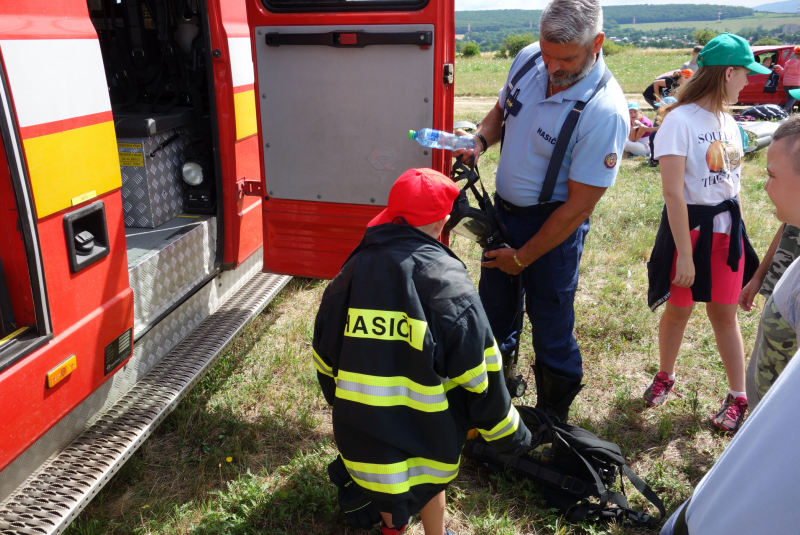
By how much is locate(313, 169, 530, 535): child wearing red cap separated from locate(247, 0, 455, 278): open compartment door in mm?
918

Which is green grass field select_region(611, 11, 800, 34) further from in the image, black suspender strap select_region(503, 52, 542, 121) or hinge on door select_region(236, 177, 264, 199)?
hinge on door select_region(236, 177, 264, 199)

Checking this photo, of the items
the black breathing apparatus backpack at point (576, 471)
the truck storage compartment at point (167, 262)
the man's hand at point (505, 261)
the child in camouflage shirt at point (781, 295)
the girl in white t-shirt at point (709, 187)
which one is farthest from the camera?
the truck storage compartment at point (167, 262)

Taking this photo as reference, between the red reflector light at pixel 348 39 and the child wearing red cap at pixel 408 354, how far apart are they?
42.5 inches

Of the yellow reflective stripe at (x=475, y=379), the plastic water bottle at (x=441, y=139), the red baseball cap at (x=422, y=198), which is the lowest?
the yellow reflective stripe at (x=475, y=379)

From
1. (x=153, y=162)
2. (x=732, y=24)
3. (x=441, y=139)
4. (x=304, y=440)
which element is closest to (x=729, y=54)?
(x=441, y=139)

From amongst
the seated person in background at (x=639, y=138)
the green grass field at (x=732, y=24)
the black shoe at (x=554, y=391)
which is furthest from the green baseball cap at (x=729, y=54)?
the green grass field at (x=732, y=24)

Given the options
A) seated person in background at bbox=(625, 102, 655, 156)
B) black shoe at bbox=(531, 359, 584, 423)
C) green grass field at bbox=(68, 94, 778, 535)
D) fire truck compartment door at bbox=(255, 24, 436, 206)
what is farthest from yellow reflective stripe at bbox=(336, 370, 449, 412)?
seated person in background at bbox=(625, 102, 655, 156)

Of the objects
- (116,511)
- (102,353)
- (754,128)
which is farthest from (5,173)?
(754,128)

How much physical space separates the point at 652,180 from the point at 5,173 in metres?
7.98

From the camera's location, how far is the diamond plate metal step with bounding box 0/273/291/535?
6.91 ft

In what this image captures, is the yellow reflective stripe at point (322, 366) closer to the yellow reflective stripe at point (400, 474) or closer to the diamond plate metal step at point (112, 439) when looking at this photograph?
the yellow reflective stripe at point (400, 474)

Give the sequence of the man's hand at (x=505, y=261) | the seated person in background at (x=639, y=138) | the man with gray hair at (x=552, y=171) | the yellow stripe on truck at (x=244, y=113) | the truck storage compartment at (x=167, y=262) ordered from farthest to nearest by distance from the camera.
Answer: the seated person in background at (x=639, y=138), the yellow stripe on truck at (x=244, y=113), the truck storage compartment at (x=167, y=262), the man's hand at (x=505, y=261), the man with gray hair at (x=552, y=171)

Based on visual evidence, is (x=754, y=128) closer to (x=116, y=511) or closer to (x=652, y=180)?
(x=652, y=180)

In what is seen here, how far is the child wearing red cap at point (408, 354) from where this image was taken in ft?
6.30
